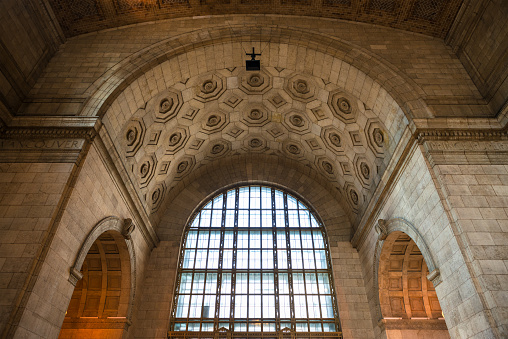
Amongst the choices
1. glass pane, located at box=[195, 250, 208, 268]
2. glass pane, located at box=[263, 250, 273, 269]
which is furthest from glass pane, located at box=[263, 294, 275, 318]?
glass pane, located at box=[195, 250, 208, 268]

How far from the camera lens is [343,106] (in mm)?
12375

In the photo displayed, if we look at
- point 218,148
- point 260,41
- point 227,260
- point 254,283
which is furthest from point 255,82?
point 254,283

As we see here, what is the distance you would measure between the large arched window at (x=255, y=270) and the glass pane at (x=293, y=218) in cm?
4

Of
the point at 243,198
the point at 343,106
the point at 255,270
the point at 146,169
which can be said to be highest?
the point at 343,106

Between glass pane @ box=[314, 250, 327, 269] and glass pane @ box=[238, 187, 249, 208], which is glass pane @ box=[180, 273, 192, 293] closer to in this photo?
glass pane @ box=[238, 187, 249, 208]

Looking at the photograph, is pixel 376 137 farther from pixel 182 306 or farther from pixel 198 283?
pixel 182 306

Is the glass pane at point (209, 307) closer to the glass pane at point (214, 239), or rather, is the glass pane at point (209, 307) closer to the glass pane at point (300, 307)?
the glass pane at point (214, 239)

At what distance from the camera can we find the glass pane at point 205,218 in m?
15.6

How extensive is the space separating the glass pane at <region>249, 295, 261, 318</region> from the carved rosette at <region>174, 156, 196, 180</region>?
5866mm

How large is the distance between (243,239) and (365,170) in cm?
591

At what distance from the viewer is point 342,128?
13.0 metres

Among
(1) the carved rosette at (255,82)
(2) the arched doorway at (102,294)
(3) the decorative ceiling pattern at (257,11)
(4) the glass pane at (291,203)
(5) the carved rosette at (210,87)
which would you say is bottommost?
(2) the arched doorway at (102,294)

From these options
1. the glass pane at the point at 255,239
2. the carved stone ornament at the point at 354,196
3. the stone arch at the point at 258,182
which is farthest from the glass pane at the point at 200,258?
the carved stone ornament at the point at 354,196

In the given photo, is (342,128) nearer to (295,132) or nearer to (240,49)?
(295,132)
